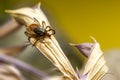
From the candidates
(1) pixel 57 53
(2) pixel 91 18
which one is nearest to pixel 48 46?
(1) pixel 57 53

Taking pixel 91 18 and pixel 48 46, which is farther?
pixel 91 18

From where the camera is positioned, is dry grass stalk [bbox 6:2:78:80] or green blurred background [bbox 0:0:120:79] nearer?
dry grass stalk [bbox 6:2:78:80]

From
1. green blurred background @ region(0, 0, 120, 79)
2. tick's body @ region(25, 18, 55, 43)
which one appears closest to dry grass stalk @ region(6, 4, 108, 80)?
tick's body @ region(25, 18, 55, 43)

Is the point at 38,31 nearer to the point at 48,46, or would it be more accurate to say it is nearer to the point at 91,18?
the point at 48,46

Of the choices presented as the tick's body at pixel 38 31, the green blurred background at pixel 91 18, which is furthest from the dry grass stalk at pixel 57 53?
the green blurred background at pixel 91 18

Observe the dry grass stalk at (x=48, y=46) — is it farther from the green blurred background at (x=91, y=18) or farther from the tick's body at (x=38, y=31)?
the green blurred background at (x=91, y=18)

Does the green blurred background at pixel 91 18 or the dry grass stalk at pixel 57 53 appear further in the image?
the green blurred background at pixel 91 18

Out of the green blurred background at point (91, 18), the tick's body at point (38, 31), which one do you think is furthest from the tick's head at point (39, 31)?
the green blurred background at point (91, 18)

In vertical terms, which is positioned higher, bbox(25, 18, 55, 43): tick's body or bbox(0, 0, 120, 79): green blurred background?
bbox(0, 0, 120, 79): green blurred background

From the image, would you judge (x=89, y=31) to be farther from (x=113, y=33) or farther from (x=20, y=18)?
(x=20, y=18)

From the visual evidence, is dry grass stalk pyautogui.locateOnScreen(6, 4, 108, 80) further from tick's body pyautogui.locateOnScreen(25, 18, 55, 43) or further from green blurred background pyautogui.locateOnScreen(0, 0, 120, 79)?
green blurred background pyautogui.locateOnScreen(0, 0, 120, 79)

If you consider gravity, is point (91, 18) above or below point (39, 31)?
above

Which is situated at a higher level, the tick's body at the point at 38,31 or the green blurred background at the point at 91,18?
the green blurred background at the point at 91,18
